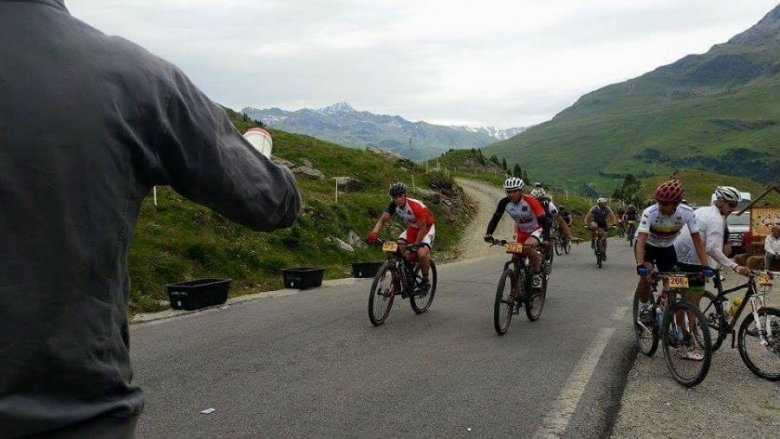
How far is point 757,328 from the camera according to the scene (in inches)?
252

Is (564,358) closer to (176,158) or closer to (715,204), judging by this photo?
(715,204)

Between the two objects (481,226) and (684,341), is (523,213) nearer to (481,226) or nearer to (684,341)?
(684,341)

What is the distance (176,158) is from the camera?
1517 mm

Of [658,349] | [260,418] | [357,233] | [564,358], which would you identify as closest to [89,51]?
[260,418]

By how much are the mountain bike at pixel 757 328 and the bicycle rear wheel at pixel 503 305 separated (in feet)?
8.61

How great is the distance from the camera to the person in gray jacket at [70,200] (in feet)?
4.15

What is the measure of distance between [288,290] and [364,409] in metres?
7.43

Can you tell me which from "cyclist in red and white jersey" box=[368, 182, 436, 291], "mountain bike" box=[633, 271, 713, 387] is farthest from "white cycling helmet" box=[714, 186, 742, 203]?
"cyclist in red and white jersey" box=[368, 182, 436, 291]

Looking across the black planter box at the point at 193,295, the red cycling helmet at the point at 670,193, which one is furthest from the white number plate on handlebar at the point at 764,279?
the black planter box at the point at 193,295

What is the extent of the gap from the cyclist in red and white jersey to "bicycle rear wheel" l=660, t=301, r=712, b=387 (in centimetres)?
419

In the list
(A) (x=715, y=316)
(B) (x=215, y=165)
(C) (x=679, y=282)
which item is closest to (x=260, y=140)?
(B) (x=215, y=165)

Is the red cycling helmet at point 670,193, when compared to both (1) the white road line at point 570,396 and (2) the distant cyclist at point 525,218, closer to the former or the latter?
(1) the white road line at point 570,396

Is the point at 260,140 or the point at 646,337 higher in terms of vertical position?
the point at 260,140

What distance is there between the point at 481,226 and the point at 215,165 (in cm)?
3223
